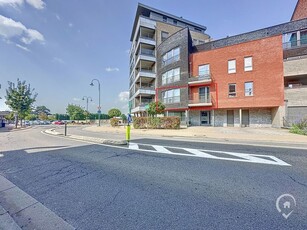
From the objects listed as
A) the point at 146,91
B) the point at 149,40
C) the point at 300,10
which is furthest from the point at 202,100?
the point at 300,10

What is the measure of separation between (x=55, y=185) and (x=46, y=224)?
1577 millimetres

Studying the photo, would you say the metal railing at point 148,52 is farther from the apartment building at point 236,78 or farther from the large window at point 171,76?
the large window at point 171,76

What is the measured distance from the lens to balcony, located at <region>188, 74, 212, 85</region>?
2221cm

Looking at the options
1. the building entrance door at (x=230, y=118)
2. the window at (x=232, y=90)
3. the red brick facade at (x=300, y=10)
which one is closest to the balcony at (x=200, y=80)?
the window at (x=232, y=90)

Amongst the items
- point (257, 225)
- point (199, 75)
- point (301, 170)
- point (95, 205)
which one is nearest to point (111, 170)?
point (95, 205)

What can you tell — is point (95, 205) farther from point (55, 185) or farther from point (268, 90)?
point (268, 90)

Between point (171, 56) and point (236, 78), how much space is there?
35.5 ft

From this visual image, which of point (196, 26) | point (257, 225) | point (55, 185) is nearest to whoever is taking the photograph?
point (257, 225)

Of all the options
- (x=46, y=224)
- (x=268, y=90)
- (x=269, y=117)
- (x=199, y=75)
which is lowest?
(x=46, y=224)

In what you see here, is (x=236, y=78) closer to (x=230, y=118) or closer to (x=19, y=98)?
(x=230, y=118)

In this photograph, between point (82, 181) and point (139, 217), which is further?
point (82, 181)

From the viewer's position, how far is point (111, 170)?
186 inches

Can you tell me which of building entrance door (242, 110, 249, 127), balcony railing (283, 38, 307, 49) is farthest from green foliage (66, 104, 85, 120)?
balcony railing (283, 38, 307, 49)

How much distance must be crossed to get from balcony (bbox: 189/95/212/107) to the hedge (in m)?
5.98
